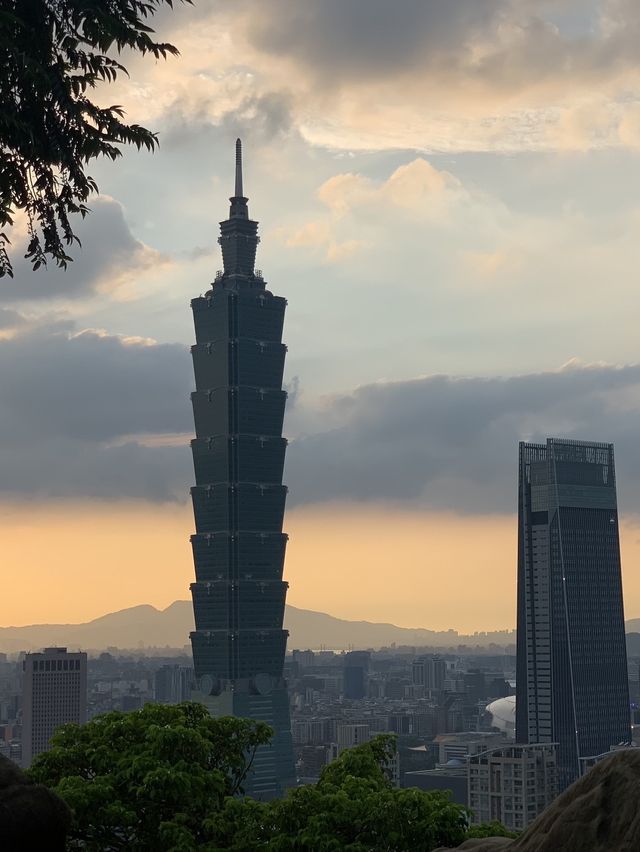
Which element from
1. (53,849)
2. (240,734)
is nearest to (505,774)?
(240,734)

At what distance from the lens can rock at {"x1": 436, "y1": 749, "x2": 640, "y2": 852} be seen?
59.7 feet

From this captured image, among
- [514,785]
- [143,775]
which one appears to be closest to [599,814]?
[143,775]

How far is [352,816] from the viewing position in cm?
2939

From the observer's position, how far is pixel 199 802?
31.1 metres

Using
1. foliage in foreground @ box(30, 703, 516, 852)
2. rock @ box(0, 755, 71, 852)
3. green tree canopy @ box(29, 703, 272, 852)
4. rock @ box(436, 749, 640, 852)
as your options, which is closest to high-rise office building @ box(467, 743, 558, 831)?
green tree canopy @ box(29, 703, 272, 852)

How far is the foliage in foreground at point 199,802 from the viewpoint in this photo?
95.1 ft

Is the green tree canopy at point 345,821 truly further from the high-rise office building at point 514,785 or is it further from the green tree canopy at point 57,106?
the high-rise office building at point 514,785

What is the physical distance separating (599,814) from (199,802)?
1449 centimetres

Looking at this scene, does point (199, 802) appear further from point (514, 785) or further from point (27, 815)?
point (514, 785)

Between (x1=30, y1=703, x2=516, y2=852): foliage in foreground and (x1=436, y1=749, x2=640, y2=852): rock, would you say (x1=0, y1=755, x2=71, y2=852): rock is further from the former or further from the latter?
(x1=30, y1=703, x2=516, y2=852): foliage in foreground

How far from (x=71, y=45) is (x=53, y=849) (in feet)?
44.6

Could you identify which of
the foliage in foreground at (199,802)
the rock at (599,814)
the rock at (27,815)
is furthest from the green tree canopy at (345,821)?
the rock at (599,814)

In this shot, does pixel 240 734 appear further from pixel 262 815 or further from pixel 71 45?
pixel 71 45

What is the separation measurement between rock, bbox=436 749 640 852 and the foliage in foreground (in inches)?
372
